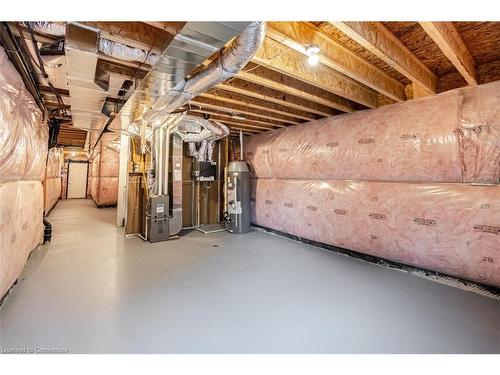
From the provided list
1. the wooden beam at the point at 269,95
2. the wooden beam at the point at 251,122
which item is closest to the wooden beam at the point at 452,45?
the wooden beam at the point at 269,95

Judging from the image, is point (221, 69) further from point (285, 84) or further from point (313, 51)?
point (285, 84)

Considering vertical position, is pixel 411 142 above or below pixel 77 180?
above

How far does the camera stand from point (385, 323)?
67.1 inches

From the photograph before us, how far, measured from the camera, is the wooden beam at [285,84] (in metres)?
2.26

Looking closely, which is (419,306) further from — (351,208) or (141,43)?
(141,43)

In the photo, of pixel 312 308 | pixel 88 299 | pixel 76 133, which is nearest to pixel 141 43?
pixel 88 299

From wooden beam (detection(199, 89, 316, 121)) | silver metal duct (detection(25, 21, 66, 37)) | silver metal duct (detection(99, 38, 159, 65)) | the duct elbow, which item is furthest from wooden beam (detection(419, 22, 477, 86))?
silver metal duct (detection(25, 21, 66, 37))

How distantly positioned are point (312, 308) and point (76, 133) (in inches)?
273

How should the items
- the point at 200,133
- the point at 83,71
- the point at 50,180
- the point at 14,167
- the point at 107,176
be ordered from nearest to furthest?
the point at 83,71, the point at 14,167, the point at 200,133, the point at 50,180, the point at 107,176

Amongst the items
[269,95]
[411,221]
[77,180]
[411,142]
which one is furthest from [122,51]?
[77,180]

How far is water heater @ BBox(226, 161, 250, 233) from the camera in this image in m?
4.55

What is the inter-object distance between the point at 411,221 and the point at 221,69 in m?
2.63

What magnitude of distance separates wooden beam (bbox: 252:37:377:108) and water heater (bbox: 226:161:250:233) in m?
2.46

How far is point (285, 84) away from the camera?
2523 mm
